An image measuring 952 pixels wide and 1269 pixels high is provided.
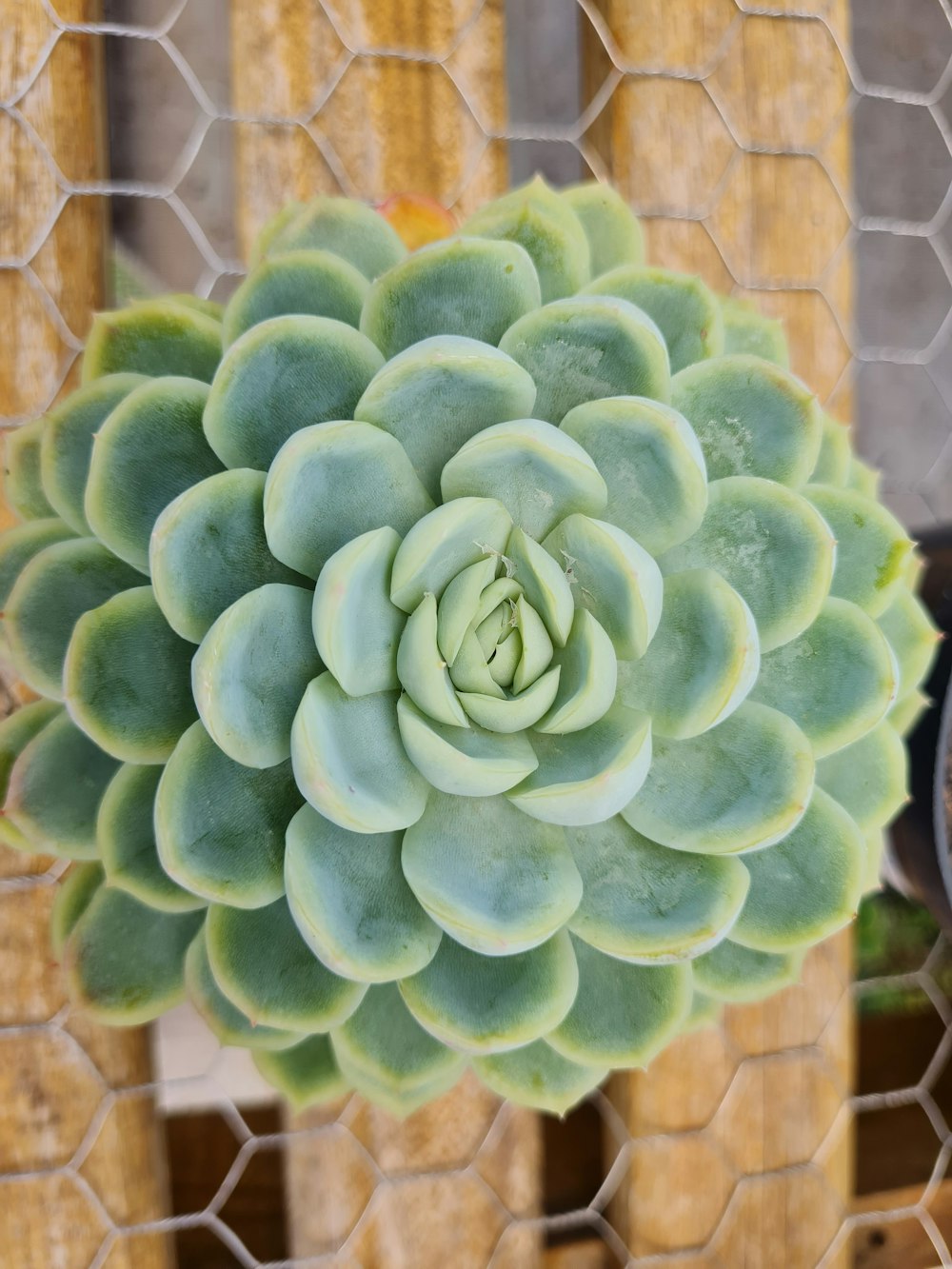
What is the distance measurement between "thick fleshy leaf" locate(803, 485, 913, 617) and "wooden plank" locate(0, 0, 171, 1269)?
0.90 feet

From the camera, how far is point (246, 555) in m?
0.22

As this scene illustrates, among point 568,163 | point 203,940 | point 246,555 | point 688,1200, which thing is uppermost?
point 568,163

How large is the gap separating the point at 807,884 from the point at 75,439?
0.73 feet

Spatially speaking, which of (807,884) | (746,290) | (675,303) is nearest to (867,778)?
(807,884)

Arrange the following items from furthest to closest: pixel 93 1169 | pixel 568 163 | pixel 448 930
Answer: pixel 568 163 → pixel 93 1169 → pixel 448 930

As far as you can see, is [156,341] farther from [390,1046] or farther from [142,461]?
[390,1046]

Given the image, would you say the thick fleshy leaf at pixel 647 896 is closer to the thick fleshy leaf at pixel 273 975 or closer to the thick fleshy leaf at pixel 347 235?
the thick fleshy leaf at pixel 273 975

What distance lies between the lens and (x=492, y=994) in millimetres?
231

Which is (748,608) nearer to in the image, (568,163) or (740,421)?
(740,421)

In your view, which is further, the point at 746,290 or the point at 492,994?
the point at 746,290

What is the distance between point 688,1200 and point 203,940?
29 cm

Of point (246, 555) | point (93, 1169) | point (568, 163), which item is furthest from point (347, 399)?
point (568, 163)

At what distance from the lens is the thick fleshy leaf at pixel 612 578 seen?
0.21 meters

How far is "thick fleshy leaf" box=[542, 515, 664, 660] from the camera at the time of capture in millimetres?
210
